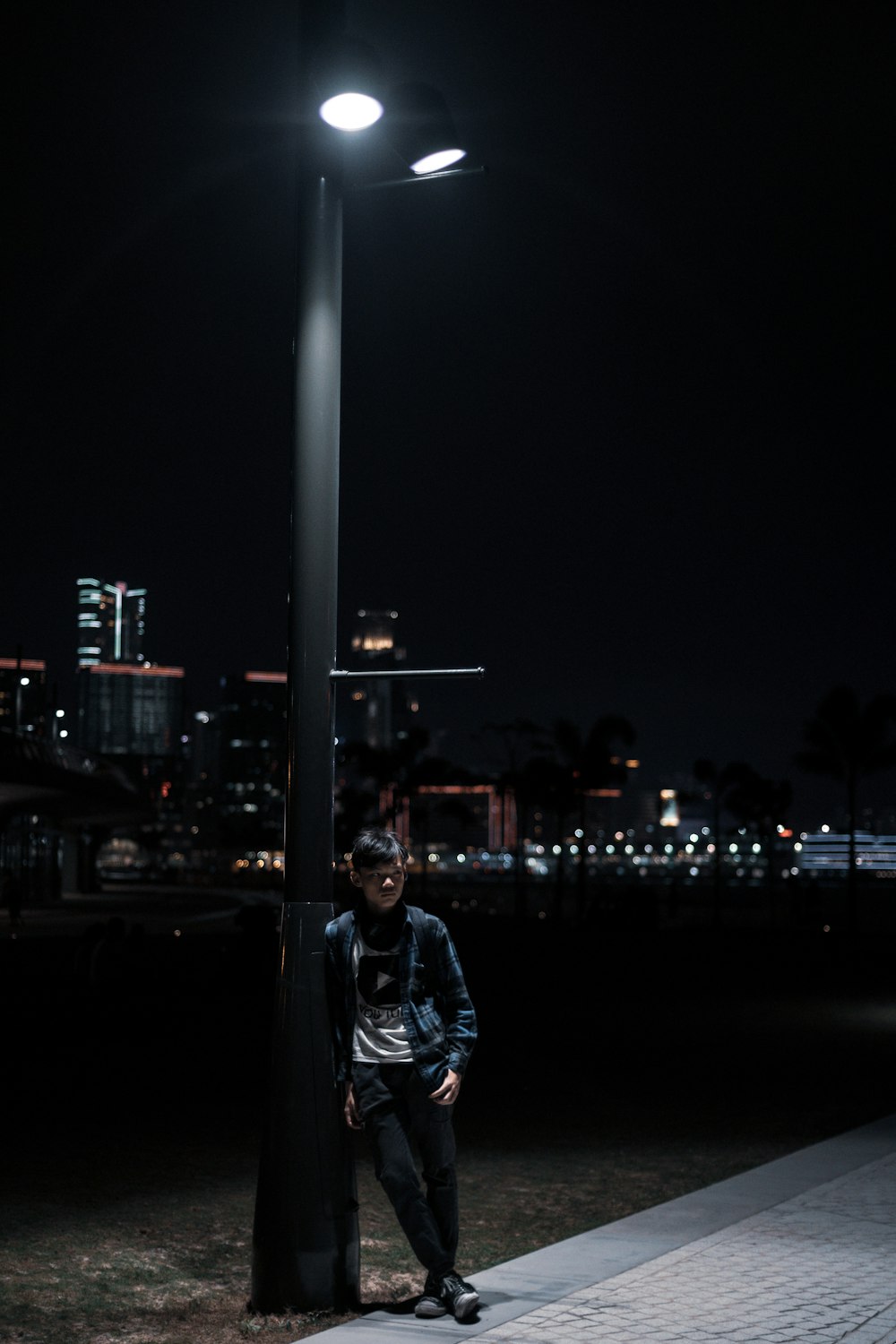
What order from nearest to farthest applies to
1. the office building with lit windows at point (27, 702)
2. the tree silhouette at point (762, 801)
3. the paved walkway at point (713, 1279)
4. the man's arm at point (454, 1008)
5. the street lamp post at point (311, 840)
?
1. the paved walkway at point (713, 1279)
2. the man's arm at point (454, 1008)
3. the street lamp post at point (311, 840)
4. the office building with lit windows at point (27, 702)
5. the tree silhouette at point (762, 801)

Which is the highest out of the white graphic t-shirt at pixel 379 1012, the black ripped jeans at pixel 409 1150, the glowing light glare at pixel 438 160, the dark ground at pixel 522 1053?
the glowing light glare at pixel 438 160

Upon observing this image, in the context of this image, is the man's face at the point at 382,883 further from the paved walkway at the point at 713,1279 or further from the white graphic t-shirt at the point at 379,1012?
the paved walkway at the point at 713,1279

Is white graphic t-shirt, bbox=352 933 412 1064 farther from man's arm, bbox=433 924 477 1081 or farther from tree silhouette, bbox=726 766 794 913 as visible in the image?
tree silhouette, bbox=726 766 794 913

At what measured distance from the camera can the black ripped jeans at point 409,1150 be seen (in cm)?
555

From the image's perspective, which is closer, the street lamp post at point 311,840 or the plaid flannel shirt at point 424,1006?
the plaid flannel shirt at point 424,1006

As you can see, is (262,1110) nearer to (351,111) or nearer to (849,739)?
(351,111)

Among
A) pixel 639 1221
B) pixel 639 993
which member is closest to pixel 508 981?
pixel 639 993

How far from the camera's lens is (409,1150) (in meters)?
5.62

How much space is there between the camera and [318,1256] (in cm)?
582

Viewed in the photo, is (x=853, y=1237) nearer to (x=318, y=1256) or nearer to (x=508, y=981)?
(x=318, y=1256)

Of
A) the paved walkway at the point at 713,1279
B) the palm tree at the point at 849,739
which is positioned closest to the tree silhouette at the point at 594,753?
the palm tree at the point at 849,739

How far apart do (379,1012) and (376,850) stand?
23.8 inches

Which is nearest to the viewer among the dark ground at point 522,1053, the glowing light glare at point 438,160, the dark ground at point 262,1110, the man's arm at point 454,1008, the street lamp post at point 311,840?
the man's arm at point 454,1008

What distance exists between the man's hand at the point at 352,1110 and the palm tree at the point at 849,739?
59865 millimetres
